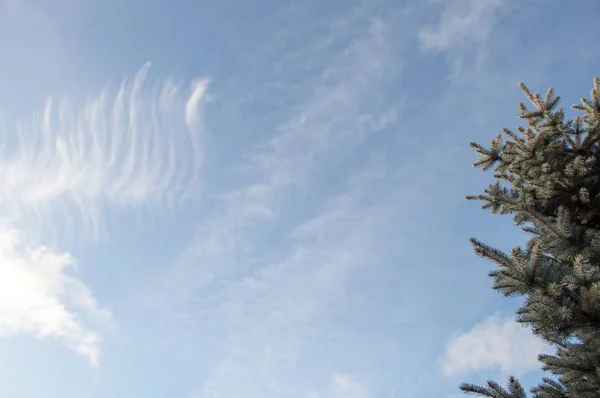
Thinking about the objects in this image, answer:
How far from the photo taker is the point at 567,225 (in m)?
5.58

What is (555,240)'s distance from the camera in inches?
236

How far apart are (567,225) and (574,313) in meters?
1.80

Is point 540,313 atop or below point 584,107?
below

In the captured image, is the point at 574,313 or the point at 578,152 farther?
the point at 578,152

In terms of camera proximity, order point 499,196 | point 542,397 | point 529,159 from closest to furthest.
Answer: point 542,397, point 499,196, point 529,159

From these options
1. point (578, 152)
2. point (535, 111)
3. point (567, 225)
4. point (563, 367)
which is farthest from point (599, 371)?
point (535, 111)

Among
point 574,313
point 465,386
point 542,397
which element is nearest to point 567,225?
point 574,313

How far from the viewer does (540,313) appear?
4363mm

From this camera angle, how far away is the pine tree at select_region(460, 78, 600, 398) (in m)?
4.29

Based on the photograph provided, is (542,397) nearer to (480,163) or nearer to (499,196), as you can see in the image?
(499,196)

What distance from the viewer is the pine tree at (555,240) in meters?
4.29

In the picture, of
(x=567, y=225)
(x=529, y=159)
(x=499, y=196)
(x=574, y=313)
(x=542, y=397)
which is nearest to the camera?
(x=574, y=313)

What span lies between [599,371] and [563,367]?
362 mm

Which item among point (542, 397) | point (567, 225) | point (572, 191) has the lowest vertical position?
point (542, 397)
